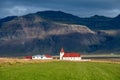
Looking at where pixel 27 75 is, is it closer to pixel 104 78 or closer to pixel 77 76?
pixel 77 76

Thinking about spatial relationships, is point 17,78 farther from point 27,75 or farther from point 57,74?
point 57,74

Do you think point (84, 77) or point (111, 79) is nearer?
point (84, 77)

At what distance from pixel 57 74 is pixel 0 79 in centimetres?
883

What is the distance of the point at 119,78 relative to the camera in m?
60.2

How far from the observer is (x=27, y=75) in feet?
170

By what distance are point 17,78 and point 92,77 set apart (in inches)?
450

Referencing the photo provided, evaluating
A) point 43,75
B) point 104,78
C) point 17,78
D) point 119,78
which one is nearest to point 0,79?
point 17,78

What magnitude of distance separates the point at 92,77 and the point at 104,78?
201 cm

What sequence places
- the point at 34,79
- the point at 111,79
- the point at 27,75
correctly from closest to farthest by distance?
the point at 34,79, the point at 27,75, the point at 111,79

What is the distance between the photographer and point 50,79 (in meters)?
49.4

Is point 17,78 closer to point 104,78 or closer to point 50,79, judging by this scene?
point 50,79

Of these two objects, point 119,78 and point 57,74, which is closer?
point 57,74

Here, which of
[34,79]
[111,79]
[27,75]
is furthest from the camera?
[111,79]

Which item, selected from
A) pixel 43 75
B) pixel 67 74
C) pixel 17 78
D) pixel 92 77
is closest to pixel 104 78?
pixel 92 77
